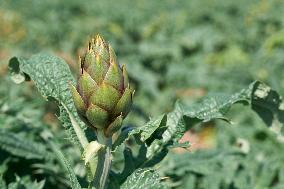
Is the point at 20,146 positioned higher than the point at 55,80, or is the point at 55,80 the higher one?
the point at 55,80

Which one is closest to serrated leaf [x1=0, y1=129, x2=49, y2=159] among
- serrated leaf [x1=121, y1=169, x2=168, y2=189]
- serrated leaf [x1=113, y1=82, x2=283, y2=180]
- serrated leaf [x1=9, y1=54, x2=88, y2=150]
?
serrated leaf [x1=9, y1=54, x2=88, y2=150]

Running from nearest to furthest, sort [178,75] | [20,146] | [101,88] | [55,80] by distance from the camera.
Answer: [101,88] → [55,80] → [20,146] → [178,75]

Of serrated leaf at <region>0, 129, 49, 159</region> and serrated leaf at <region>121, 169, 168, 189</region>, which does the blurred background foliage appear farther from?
serrated leaf at <region>121, 169, 168, 189</region>

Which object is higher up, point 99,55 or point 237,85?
point 99,55

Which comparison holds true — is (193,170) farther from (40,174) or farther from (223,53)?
(223,53)

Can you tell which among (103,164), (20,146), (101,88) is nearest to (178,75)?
(20,146)

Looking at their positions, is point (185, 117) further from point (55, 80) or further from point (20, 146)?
point (20, 146)

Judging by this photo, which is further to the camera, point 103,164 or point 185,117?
point 185,117

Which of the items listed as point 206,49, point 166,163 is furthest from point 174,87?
point 166,163
